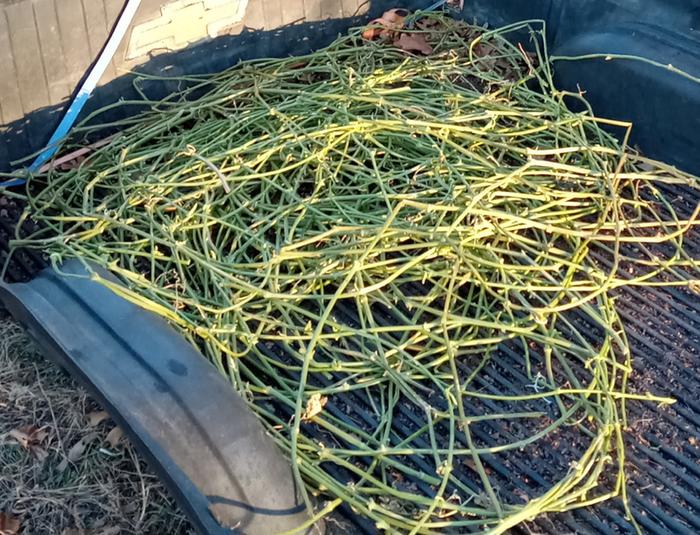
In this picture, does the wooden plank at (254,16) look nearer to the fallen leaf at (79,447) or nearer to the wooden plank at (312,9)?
the wooden plank at (312,9)

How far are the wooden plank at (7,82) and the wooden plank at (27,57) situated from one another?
0.01 meters

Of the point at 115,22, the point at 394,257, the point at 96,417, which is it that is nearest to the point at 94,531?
the point at 96,417

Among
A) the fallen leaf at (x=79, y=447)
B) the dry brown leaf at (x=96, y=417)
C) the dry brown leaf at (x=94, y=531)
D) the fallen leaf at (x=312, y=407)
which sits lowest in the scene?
the dry brown leaf at (x=94, y=531)

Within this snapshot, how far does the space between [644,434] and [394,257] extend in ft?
2.45

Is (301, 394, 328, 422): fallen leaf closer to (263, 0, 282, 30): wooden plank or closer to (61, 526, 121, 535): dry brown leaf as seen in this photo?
(61, 526, 121, 535): dry brown leaf

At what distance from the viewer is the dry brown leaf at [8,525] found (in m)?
1.74

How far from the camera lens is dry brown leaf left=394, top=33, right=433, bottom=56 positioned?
2.90m

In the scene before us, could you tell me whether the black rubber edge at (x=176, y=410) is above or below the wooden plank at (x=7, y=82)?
below

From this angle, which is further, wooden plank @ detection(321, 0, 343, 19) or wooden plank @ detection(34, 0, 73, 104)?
wooden plank @ detection(321, 0, 343, 19)

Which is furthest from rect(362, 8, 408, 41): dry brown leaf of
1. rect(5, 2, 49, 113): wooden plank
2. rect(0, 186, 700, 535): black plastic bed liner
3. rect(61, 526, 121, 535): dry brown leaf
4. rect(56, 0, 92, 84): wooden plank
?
rect(61, 526, 121, 535): dry brown leaf

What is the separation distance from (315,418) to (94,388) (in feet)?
1.49

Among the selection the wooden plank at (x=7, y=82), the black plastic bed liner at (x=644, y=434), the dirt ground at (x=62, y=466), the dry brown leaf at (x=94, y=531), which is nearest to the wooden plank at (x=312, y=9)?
the wooden plank at (x=7, y=82)

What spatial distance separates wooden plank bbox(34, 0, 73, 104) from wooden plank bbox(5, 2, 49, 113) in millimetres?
14

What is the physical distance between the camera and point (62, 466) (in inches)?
74.2
